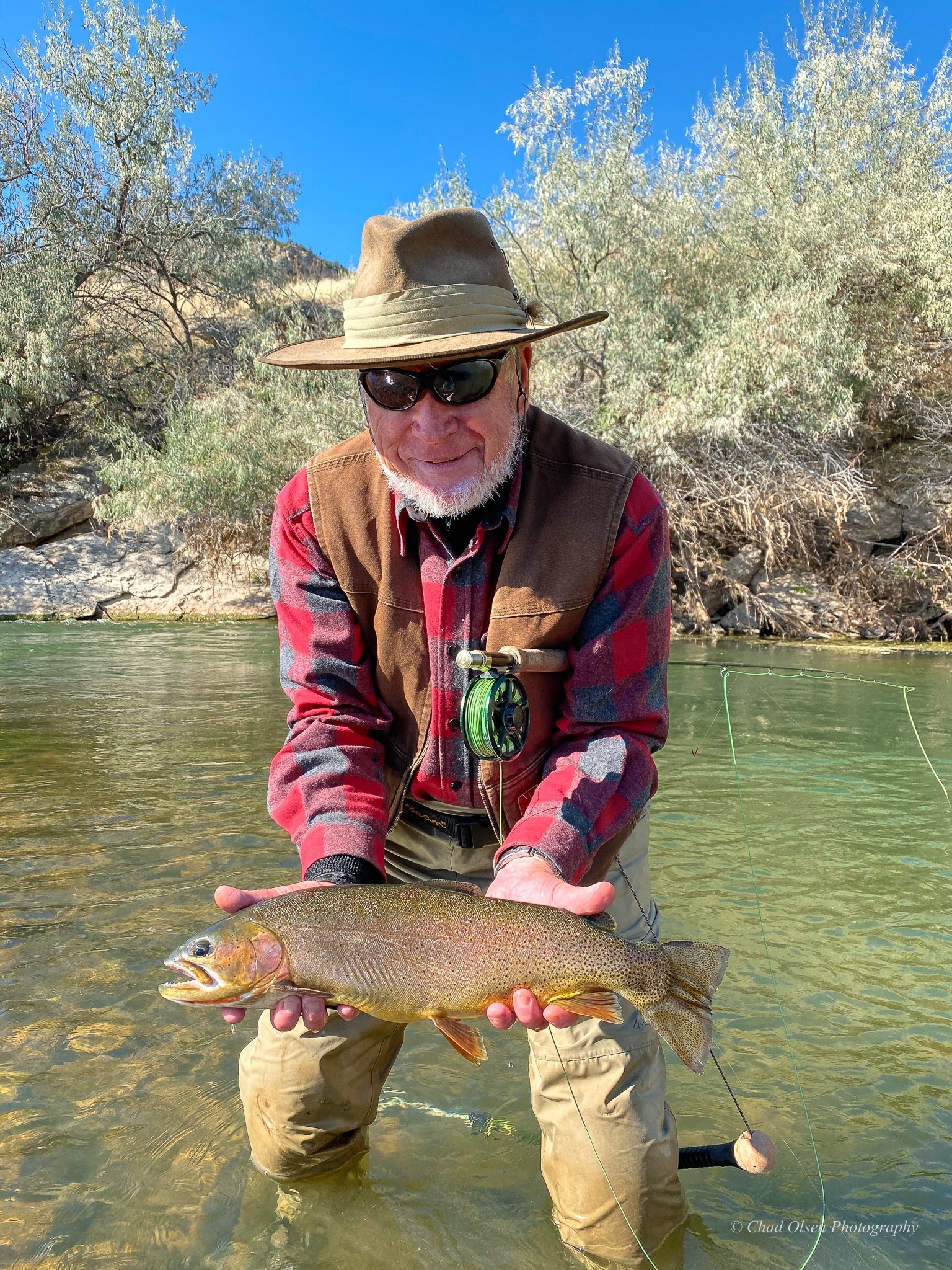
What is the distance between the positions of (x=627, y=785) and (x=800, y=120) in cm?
1789

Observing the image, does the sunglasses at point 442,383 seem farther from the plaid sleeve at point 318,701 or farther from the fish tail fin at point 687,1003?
the fish tail fin at point 687,1003

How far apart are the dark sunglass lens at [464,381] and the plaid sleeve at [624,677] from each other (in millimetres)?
545

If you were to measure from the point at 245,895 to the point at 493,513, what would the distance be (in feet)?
4.28

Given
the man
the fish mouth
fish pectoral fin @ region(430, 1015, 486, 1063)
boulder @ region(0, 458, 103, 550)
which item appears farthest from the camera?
boulder @ region(0, 458, 103, 550)

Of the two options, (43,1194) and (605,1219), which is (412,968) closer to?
(605,1219)

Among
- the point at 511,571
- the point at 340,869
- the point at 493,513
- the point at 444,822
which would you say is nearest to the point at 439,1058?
the point at 444,822

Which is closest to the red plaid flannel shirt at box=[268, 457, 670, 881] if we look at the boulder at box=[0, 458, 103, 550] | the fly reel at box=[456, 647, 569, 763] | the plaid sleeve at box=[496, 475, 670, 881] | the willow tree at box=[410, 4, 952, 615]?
the plaid sleeve at box=[496, 475, 670, 881]

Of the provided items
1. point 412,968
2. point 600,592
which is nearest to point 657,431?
point 600,592

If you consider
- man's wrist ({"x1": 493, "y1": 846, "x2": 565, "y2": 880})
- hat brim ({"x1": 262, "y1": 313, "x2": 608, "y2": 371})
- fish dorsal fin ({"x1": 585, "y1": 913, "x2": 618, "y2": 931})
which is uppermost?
hat brim ({"x1": 262, "y1": 313, "x2": 608, "y2": 371})

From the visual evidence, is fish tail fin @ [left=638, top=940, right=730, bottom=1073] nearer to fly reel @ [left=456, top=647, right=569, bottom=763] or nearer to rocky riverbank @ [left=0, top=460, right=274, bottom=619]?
fly reel @ [left=456, top=647, right=569, bottom=763]

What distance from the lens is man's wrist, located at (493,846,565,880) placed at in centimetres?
256

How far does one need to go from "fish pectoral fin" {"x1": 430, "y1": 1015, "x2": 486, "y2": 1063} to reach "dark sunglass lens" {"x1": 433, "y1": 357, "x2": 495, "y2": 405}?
1642mm

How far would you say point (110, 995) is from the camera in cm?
381

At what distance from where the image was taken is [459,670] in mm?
2932
